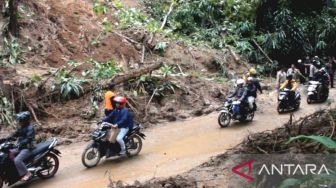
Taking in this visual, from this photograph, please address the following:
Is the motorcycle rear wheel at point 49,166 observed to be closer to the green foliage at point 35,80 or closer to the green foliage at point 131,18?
the green foliage at point 35,80

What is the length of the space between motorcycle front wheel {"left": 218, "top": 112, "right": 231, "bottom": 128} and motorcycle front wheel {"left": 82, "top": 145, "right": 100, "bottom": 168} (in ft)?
14.4

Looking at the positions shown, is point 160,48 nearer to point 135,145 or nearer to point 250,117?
point 250,117

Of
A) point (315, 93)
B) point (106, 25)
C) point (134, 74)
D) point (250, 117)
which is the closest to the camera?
point (250, 117)

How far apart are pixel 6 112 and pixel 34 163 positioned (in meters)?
3.92

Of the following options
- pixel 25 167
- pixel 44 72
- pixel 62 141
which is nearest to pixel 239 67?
pixel 44 72

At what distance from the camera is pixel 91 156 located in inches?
421

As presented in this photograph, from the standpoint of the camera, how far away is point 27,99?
1365 centimetres

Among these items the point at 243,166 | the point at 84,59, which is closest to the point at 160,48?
the point at 84,59

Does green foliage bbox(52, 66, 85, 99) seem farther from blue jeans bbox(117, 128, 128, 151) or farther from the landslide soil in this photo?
A: blue jeans bbox(117, 128, 128, 151)

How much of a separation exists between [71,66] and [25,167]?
280 inches

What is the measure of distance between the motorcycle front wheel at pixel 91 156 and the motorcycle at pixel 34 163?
645 mm

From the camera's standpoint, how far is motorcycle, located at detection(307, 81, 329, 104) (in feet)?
56.3

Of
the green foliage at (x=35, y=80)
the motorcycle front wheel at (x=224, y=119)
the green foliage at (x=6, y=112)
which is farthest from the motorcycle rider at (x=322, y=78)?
the green foliage at (x=6, y=112)

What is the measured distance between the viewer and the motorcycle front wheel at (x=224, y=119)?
1391 centimetres
